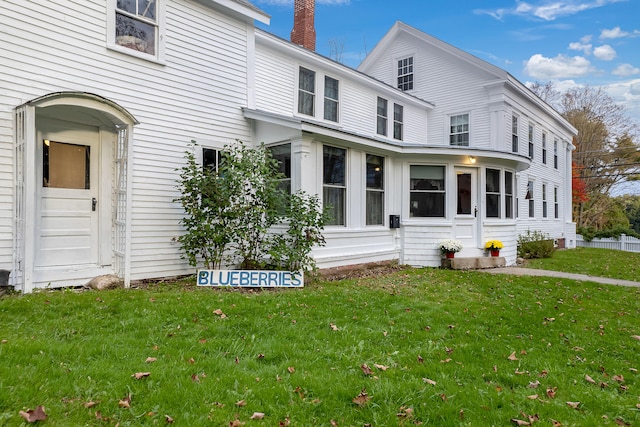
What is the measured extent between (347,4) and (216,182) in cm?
2276

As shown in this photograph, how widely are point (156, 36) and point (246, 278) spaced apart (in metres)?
4.70

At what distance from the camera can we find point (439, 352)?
392 cm

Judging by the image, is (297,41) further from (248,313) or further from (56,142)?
(248,313)

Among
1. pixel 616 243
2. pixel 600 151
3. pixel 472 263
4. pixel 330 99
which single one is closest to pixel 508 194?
pixel 472 263

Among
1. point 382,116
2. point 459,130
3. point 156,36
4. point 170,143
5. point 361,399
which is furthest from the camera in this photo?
point 459,130

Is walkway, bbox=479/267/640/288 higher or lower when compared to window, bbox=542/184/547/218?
lower

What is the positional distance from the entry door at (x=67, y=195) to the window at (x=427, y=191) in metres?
7.31

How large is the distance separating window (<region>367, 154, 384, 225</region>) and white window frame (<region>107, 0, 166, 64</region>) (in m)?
5.00

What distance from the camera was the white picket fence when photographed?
19.0m

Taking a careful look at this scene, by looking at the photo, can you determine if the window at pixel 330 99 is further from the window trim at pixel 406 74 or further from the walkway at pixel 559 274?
the walkway at pixel 559 274

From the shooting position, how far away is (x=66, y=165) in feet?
20.0

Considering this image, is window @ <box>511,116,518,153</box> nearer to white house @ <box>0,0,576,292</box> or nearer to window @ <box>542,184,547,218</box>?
window @ <box>542,184,547,218</box>

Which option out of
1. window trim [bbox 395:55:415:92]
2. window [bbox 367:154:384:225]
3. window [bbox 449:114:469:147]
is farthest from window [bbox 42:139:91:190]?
window trim [bbox 395:55:415:92]

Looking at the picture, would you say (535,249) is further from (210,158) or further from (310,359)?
(310,359)
